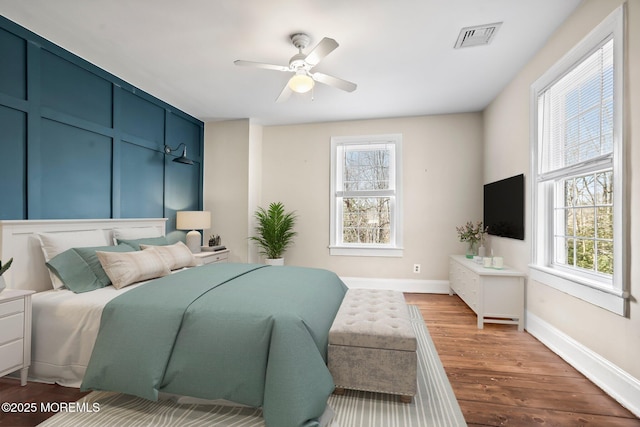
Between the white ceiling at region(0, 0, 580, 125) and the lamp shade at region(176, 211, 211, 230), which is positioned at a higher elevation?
the white ceiling at region(0, 0, 580, 125)

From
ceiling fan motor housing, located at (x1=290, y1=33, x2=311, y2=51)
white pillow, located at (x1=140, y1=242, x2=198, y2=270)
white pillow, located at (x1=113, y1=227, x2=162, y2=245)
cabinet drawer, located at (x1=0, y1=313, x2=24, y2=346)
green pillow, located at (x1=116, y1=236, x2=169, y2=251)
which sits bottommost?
cabinet drawer, located at (x1=0, y1=313, x2=24, y2=346)

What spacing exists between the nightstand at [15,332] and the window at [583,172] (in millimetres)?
3827

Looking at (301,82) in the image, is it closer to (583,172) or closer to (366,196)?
(583,172)

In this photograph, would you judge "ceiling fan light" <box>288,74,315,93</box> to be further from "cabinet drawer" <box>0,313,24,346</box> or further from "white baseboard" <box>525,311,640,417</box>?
"white baseboard" <box>525,311,640,417</box>

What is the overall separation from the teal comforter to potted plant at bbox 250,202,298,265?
2.71 metres

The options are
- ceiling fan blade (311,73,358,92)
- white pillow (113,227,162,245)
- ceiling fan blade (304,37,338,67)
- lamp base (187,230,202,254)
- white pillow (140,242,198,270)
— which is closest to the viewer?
ceiling fan blade (304,37,338,67)

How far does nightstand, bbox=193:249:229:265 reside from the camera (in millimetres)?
3980

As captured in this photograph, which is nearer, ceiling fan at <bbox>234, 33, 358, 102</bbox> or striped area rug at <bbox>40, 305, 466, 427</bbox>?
striped area rug at <bbox>40, 305, 466, 427</bbox>

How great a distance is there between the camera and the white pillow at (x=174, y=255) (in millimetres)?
2961

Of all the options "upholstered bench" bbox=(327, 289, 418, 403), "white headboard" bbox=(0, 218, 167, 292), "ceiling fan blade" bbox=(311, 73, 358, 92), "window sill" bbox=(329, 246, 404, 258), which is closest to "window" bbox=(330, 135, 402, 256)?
"window sill" bbox=(329, 246, 404, 258)

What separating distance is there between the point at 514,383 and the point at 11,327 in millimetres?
3365

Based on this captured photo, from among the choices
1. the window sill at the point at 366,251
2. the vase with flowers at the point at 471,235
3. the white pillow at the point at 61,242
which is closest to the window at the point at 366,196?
the window sill at the point at 366,251

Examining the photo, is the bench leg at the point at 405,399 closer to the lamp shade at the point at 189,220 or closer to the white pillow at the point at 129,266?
the white pillow at the point at 129,266

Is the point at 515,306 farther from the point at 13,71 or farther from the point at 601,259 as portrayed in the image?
the point at 13,71
